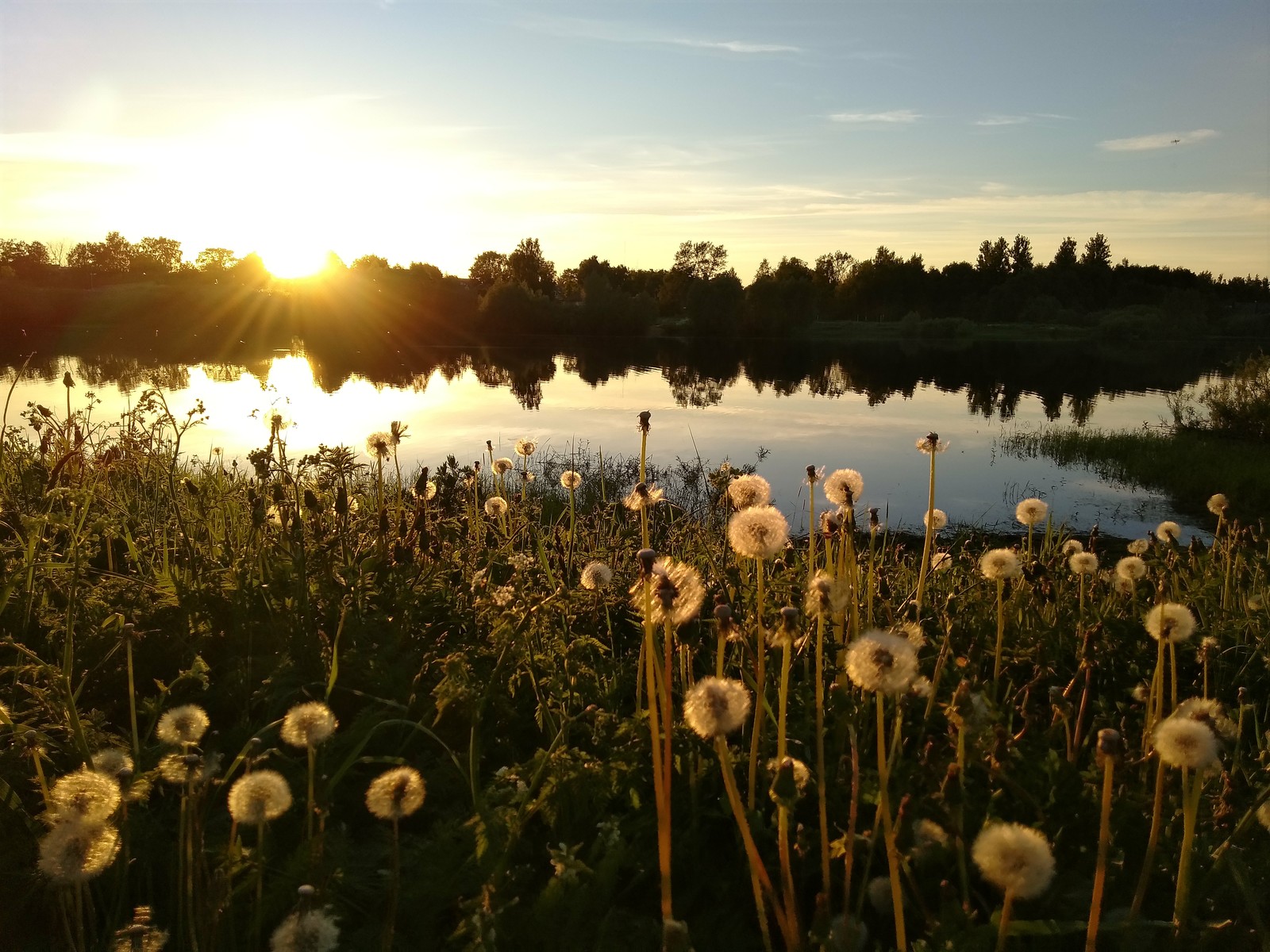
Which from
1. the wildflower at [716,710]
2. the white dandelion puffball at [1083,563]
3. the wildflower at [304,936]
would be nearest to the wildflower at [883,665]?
the wildflower at [716,710]

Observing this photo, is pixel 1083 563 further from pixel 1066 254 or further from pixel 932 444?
pixel 1066 254

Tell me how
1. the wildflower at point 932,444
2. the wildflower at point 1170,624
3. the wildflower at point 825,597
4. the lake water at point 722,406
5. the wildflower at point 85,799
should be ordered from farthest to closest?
the lake water at point 722,406
the wildflower at point 932,444
the wildflower at point 1170,624
the wildflower at point 825,597
the wildflower at point 85,799

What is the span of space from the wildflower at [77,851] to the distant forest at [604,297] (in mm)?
46455

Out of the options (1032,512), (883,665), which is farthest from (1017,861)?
(1032,512)

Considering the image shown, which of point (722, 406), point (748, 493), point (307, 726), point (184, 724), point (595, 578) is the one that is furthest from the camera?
point (722, 406)

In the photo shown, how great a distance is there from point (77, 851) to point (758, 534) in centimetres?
141

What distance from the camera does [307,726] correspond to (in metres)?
1.68

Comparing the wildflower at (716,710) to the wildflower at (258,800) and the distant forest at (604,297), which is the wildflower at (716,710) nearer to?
the wildflower at (258,800)

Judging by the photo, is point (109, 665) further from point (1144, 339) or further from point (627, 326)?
point (1144, 339)

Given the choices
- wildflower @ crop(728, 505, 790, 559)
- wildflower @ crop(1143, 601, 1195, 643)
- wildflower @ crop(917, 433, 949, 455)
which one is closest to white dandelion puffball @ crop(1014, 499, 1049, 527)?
wildflower @ crop(917, 433, 949, 455)

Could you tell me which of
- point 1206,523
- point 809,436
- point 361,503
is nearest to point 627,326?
point 809,436

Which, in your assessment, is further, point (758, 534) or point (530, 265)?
point (530, 265)

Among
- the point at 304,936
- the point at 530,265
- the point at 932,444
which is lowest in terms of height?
the point at 304,936

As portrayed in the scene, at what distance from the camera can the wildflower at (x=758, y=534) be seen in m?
1.87
